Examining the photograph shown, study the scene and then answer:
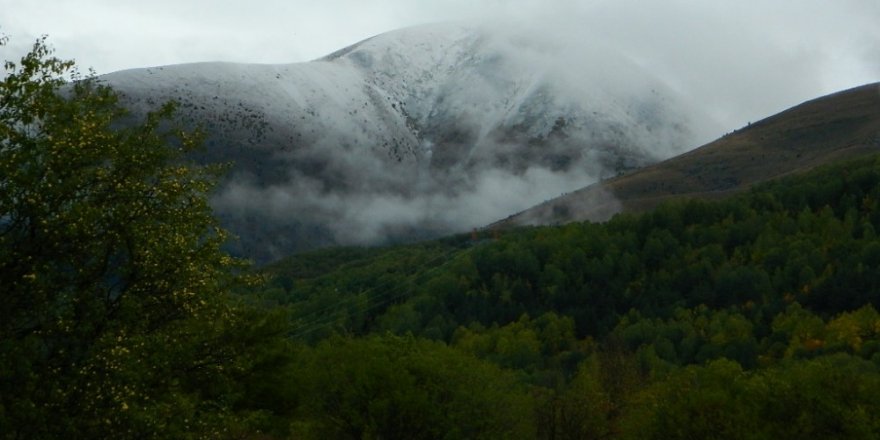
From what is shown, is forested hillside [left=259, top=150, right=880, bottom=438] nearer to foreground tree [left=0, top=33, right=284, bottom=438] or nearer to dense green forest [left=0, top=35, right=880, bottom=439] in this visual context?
dense green forest [left=0, top=35, right=880, bottom=439]

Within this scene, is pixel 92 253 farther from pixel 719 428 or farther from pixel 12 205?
pixel 719 428

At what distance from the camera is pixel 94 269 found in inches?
802

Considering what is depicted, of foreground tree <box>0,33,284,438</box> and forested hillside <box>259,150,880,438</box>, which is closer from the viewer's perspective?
foreground tree <box>0,33,284,438</box>

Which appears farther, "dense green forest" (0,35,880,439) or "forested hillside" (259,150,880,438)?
"forested hillside" (259,150,880,438)

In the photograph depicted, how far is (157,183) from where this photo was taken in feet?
71.4

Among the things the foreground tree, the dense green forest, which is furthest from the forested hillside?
the foreground tree

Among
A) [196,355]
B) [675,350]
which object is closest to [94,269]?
[196,355]

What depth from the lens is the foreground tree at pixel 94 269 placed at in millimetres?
19062

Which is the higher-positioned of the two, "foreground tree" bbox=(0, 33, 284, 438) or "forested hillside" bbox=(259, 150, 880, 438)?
"foreground tree" bbox=(0, 33, 284, 438)

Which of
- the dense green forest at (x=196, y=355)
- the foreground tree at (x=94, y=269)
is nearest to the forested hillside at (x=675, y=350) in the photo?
the dense green forest at (x=196, y=355)

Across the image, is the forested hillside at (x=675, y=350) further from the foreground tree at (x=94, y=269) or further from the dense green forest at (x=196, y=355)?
the foreground tree at (x=94, y=269)

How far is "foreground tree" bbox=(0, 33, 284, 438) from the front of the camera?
1906 cm

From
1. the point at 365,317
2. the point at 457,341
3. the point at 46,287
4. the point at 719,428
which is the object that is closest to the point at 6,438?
the point at 46,287

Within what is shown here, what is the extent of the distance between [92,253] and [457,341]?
158446 mm
